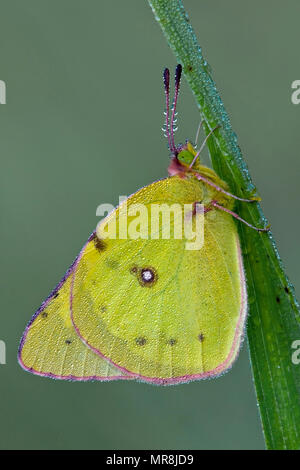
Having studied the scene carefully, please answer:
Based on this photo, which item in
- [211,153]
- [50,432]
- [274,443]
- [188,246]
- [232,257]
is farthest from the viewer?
[50,432]

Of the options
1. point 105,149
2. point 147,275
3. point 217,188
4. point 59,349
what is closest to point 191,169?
point 217,188

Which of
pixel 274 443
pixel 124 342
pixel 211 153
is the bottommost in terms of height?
pixel 274 443

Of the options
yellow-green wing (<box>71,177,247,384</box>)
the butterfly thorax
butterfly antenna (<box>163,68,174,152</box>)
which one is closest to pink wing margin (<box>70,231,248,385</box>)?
yellow-green wing (<box>71,177,247,384</box>)

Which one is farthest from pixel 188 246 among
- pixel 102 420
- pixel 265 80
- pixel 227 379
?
pixel 265 80

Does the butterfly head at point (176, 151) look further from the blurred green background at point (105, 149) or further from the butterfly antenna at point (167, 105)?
the blurred green background at point (105, 149)

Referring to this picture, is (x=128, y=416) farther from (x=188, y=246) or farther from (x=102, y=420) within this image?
(x=188, y=246)

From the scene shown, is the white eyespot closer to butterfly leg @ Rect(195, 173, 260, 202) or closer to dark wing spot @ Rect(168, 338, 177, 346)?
dark wing spot @ Rect(168, 338, 177, 346)

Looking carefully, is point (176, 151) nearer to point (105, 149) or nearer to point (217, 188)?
point (217, 188)

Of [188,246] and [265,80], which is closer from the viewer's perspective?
[188,246]

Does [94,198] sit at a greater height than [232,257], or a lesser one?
greater
